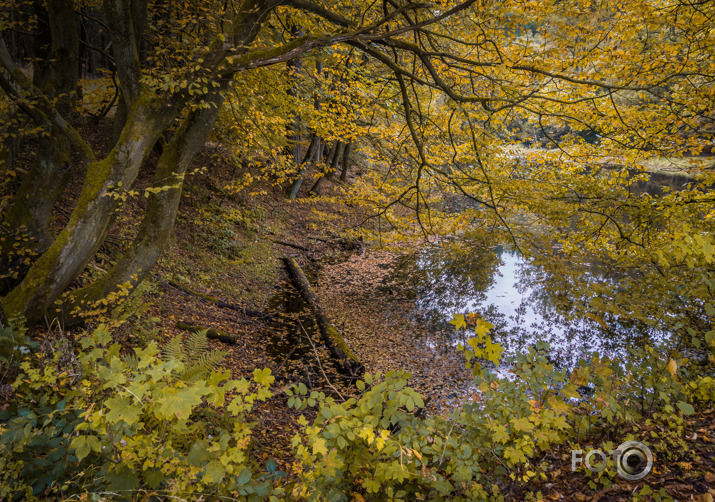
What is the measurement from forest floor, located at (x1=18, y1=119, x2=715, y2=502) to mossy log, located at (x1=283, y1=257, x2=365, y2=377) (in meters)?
0.22

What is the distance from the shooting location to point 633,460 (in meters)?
2.66

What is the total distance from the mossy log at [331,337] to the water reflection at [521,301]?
285 centimetres

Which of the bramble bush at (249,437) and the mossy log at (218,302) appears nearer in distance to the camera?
the bramble bush at (249,437)

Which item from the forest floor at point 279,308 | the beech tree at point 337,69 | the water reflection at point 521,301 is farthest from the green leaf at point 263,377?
the water reflection at point 521,301

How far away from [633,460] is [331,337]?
5129 millimetres

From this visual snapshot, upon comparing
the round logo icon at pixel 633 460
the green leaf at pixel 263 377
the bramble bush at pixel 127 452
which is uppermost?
the round logo icon at pixel 633 460

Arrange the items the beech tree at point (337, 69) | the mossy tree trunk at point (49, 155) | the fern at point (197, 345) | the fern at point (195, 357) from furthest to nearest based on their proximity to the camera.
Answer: the mossy tree trunk at point (49, 155) → the fern at point (197, 345) → the beech tree at point (337, 69) → the fern at point (195, 357)

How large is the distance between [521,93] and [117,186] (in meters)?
5.61

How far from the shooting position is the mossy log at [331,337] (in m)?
6.23

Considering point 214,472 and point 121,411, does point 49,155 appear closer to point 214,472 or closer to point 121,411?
point 121,411

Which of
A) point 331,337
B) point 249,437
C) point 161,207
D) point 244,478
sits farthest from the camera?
point 331,337

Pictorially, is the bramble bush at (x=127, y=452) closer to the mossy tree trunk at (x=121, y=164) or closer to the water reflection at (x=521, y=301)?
the mossy tree trunk at (x=121, y=164)

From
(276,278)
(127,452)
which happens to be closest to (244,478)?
(127,452)

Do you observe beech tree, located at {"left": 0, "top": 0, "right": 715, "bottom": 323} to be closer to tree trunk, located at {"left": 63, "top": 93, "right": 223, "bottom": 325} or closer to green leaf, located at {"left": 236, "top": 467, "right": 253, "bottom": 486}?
tree trunk, located at {"left": 63, "top": 93, "right": 223, "bottom": 325}
